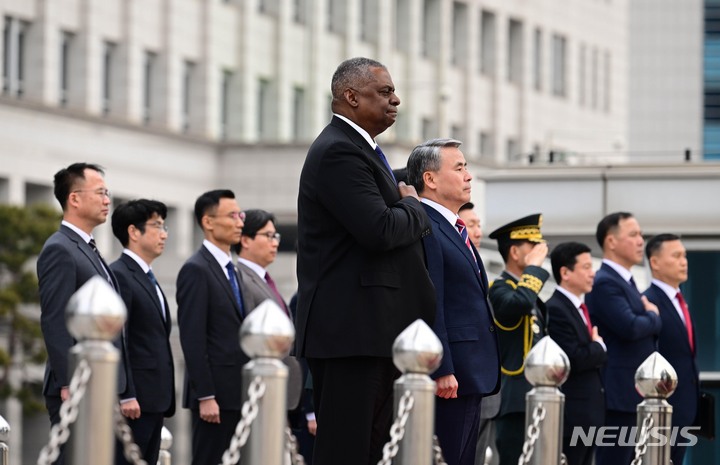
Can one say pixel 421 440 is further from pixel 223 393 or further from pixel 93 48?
pixel 93 48

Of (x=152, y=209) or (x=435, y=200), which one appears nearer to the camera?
(x=435, y=200)

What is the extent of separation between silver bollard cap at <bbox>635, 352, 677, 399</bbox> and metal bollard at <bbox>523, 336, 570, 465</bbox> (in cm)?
142

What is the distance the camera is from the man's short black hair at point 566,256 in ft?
42.0

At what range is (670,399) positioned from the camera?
42.4ft

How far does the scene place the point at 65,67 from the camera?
145ft

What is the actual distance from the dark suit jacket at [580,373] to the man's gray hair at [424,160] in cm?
281

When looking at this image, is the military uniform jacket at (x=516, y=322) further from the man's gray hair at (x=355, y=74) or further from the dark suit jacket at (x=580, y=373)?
the man's gray hair at (x=355, y=74)

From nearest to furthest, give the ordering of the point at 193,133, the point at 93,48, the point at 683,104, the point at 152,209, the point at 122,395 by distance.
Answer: the point at 122,395 → the point at 152,209 → the point at 93,48 → the point at 193,133 → the point at 683,104

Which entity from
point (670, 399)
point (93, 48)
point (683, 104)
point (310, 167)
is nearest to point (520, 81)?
point (93, 48)

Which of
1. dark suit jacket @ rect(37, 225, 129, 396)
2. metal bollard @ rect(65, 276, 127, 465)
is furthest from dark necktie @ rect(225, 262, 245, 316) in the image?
metal bollard @ rect(65, 276, 127, 465)

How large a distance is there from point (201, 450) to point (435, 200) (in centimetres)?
269

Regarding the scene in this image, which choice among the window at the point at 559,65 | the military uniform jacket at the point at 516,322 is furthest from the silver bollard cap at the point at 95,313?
the window at the point at 559,65

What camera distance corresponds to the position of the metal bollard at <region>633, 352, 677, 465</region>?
10.3 metres

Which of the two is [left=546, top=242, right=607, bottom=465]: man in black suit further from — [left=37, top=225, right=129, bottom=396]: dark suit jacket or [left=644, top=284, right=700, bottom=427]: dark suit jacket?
[left=37, top=225, right=129, bottom=396]: dark suit jacket
